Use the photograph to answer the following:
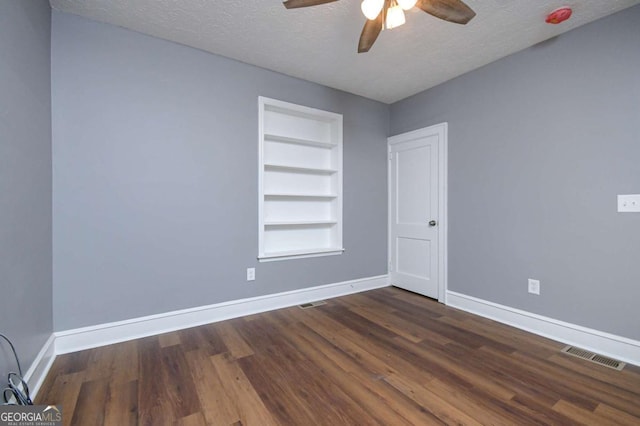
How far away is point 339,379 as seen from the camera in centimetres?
178

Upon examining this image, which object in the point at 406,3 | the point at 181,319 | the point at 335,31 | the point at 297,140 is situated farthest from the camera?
the point at 297,140

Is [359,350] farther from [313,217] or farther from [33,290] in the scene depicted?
[33,290]

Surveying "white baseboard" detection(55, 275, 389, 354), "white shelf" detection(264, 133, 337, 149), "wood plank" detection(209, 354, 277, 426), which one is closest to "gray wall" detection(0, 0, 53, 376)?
"white baseboard" detection(55, 275, 389, 354)

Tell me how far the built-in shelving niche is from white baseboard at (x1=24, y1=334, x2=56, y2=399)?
65.8 inches

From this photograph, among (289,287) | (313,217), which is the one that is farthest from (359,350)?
(313,217)

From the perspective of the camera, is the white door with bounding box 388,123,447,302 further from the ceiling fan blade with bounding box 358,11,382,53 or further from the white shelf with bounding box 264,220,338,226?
the ceiling fan blade with bounding box 358,11,382,53

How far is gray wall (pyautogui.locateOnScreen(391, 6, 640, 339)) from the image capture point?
202 centimetres

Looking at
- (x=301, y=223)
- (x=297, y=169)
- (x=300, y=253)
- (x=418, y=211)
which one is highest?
(x=297, y=169)

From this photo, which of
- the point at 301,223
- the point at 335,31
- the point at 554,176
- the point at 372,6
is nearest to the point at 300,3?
the point at 372,6

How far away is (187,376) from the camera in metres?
1.81

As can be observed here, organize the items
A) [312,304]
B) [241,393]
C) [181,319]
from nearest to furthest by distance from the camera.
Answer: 1. [241,393]
2. [181,319]
3. [312,304]

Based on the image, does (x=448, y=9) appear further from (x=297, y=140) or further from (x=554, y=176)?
(x=297, y=140)

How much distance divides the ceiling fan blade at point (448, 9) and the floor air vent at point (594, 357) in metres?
2.53

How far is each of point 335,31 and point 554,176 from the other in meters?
2.25
